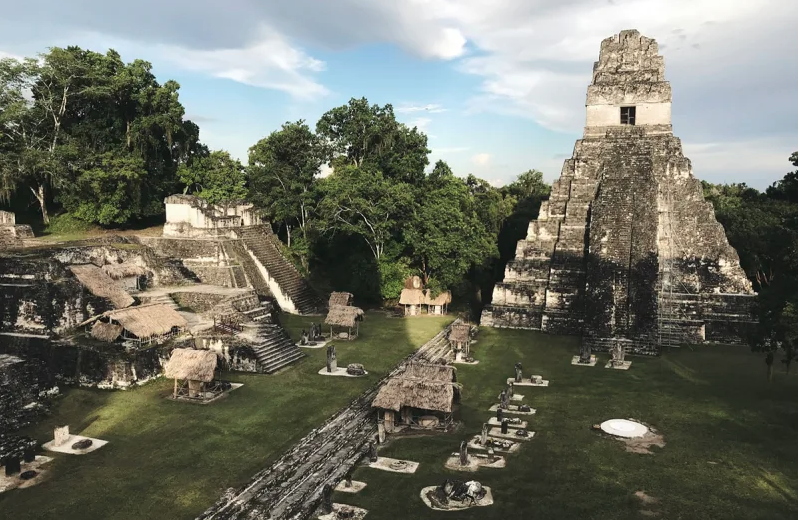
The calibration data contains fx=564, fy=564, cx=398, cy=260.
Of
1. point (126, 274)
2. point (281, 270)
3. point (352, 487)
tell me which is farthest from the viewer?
point (281, 270)

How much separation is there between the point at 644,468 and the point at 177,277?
67.3 ft

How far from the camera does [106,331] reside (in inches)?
724

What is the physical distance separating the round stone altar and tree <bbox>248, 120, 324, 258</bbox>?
2224cm

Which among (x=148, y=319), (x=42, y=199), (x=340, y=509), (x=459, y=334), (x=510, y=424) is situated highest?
(x=42, y=199)

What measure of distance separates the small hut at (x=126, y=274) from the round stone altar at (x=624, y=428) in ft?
61.5

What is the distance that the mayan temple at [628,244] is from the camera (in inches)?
907

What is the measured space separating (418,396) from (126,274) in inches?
573

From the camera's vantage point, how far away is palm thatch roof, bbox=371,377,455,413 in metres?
14.7

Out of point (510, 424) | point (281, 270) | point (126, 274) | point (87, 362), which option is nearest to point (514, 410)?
point (510, 424)

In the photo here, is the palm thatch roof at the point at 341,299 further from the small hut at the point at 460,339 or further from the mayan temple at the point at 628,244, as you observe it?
the small hut at the point at 460,339

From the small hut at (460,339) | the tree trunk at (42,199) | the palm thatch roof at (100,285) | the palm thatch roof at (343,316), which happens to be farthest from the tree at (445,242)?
the tree trunk at (42,199)

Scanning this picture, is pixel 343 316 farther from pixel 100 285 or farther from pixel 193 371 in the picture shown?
pixel 100 285

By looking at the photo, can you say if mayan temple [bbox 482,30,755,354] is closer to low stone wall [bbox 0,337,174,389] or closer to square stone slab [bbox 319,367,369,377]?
square stone slab [bbox 319,367,369,377]

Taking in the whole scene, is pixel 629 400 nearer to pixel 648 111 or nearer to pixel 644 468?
pixel 644 468
